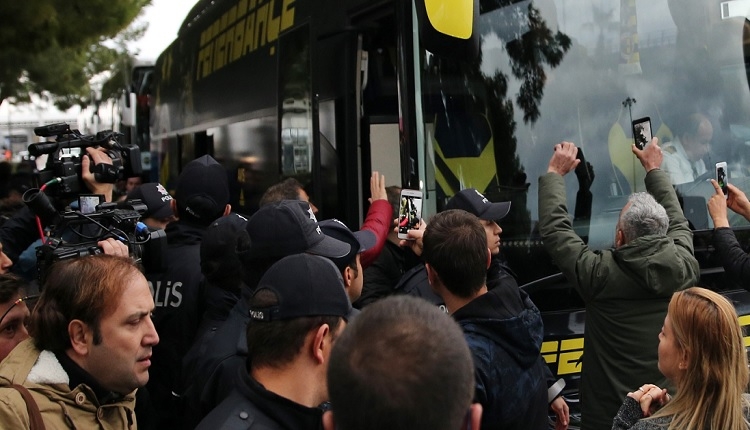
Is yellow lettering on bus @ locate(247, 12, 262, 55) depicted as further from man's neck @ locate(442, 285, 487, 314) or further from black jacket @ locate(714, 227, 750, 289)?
man's neck @ locate(442, 285, 487, 314)

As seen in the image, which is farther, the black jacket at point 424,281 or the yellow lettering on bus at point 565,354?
the yellow lettering on bus at point 565,354

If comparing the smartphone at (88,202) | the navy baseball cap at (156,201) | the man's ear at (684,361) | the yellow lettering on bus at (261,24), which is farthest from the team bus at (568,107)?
the yellow lettering on bus at (261,24)

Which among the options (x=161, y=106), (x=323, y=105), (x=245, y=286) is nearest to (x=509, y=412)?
(x=245, y=286)

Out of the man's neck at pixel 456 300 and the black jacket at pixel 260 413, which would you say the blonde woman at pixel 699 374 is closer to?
the man's neck at pixel 456 300

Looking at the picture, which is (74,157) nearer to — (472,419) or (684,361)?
(684,361)

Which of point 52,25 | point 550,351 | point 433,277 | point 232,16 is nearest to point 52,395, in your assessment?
point 433,277

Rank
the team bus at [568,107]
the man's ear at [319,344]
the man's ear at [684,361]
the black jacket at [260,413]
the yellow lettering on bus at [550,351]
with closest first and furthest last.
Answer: the black jacket at [260,413]
the man's ear at [319,344]
the man's ear at [684,361]
the yellow lettering on bus at [550,351]
the team bus at [568,107]

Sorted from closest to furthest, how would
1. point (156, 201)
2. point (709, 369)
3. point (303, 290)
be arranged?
point (303, 290) < point (709, 369) < point (156, 201)

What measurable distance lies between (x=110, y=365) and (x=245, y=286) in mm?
621

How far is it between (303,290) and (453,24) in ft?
8.42

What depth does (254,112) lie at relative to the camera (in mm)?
8633

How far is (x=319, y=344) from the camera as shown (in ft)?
7.70

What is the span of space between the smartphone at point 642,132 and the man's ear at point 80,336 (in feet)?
10.8

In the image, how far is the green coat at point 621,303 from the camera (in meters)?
4.08
